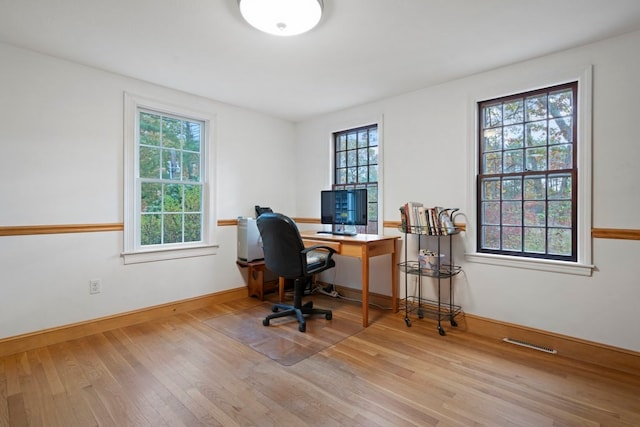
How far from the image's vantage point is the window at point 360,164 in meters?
3.70

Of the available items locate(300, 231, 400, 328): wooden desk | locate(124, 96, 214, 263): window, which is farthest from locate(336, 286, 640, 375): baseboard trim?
locate(124, 96, 214, 263): window

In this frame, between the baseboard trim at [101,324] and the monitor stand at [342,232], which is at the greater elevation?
the monitor stand at [342,232]

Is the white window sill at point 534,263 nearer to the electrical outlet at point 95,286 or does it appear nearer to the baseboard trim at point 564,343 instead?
the baseboard trim at point 564,343

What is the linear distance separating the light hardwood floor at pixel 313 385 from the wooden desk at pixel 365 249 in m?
0.45

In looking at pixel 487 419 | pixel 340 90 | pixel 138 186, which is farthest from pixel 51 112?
pixel 487 419

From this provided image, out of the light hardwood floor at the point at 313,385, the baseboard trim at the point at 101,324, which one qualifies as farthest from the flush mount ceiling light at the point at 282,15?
the baseboard trim at the point at 101,324

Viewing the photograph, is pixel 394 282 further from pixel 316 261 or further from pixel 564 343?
pixel 564 343

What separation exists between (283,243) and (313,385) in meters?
1.20

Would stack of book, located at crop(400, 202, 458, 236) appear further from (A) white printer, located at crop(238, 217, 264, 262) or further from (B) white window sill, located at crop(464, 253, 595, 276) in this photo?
(A) white printer, located at crop(238, 217, 264, 262)

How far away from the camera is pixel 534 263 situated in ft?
8.25

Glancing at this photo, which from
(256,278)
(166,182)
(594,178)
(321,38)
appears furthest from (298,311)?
(594,178)

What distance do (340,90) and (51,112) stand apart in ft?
8.42

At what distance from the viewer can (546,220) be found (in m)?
2.56

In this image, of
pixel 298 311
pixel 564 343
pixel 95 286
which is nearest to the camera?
pixel 564 343
